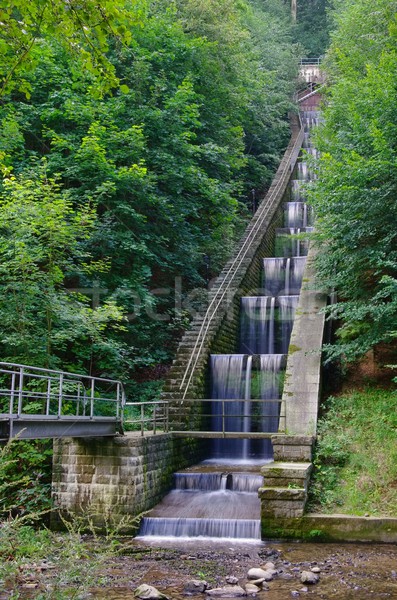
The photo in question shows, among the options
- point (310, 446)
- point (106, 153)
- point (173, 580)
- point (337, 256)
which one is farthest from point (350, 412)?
point (106, 153)

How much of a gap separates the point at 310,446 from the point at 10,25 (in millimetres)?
8730

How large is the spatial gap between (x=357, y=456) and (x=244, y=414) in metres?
5.20

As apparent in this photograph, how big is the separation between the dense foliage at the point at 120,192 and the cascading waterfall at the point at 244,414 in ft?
7.25

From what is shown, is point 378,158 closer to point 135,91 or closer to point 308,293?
point 308,293

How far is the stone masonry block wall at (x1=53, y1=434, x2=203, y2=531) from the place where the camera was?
11.2 metres

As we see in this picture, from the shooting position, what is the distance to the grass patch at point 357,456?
1038 cm

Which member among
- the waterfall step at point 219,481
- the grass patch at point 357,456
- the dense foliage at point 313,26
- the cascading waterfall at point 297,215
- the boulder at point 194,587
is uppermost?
the dense foliage at point 313,26

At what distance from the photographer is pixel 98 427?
11.1 metres

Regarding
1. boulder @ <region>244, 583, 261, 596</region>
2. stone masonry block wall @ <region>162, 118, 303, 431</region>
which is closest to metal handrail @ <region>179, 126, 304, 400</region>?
stone masonry block wall @ <region>162, 118, 303, 431</region>

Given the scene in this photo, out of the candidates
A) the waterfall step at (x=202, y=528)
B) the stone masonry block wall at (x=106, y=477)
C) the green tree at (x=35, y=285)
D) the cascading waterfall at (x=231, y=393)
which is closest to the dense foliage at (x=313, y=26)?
the cascading waterfall at (x=231, y=393)

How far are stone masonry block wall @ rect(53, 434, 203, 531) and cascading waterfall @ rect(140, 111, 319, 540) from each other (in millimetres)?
490

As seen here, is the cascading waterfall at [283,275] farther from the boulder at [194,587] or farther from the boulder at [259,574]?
the boulder at [194,587]

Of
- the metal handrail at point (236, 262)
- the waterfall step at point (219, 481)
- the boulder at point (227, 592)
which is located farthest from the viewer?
the metal handrail at point (236, 262)

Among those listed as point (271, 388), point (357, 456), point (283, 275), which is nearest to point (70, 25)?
point (357, 456)
